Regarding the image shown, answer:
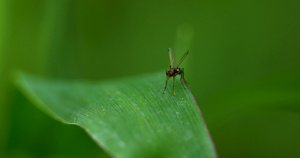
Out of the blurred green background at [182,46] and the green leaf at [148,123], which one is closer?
the green leaf at [148,123]

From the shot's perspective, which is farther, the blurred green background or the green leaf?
the blurred green background

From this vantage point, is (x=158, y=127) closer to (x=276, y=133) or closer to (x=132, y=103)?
(x=132, y=103)

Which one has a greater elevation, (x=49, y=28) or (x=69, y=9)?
(x=69, y=9)

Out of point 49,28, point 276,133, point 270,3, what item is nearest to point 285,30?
point 270,3

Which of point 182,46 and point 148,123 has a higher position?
point 182,46

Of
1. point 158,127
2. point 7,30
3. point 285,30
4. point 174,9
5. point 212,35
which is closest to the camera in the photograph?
point 158,127

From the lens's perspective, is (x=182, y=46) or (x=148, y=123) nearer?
(x=148, y=123)

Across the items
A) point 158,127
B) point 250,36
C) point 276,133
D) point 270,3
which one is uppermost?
point 270,3

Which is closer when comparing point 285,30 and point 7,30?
point 7,30
